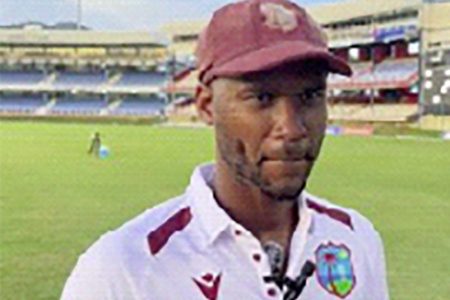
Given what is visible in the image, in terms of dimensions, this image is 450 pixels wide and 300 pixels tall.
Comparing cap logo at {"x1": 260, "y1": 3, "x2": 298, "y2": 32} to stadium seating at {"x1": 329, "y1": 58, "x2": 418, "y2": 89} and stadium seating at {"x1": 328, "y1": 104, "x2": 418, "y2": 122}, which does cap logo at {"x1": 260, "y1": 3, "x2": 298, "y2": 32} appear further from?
stadium seating at {"x1": 329, "y1": 58, "x2": 418, "y2": 89}

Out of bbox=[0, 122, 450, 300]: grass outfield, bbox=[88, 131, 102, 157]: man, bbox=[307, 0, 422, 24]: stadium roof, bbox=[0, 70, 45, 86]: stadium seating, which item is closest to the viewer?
bbox=[0, 122, 450, 300]: grass outfield

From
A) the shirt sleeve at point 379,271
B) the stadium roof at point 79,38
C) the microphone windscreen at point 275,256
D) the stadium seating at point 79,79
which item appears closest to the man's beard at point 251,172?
the microphone windscreen at point 275,256

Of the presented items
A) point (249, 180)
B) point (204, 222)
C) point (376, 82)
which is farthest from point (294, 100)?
point (376, 82)

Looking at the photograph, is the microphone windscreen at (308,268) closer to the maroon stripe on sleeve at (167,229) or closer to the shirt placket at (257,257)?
the shirt placket at (257,257)

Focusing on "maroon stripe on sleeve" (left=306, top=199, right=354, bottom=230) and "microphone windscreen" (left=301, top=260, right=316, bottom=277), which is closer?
"microphone windscreen" (left=301, top=260, right=316, bottom=277)

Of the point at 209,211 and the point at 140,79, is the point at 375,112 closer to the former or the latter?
the point at 140,79

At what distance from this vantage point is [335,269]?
1796 millimetres

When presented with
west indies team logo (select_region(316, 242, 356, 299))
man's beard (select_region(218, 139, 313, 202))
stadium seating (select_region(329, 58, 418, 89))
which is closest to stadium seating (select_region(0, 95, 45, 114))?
stadium seating (select_region(329, 58, 418, 89))

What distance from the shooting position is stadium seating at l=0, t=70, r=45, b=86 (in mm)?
77688

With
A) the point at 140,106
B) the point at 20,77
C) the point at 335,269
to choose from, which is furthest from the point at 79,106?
the point at 335,269

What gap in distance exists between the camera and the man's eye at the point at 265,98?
1.63m

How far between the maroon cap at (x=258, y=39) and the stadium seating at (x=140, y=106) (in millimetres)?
71697

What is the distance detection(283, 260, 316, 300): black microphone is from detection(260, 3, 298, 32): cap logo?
19.6 inches

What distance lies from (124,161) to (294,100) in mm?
23266
